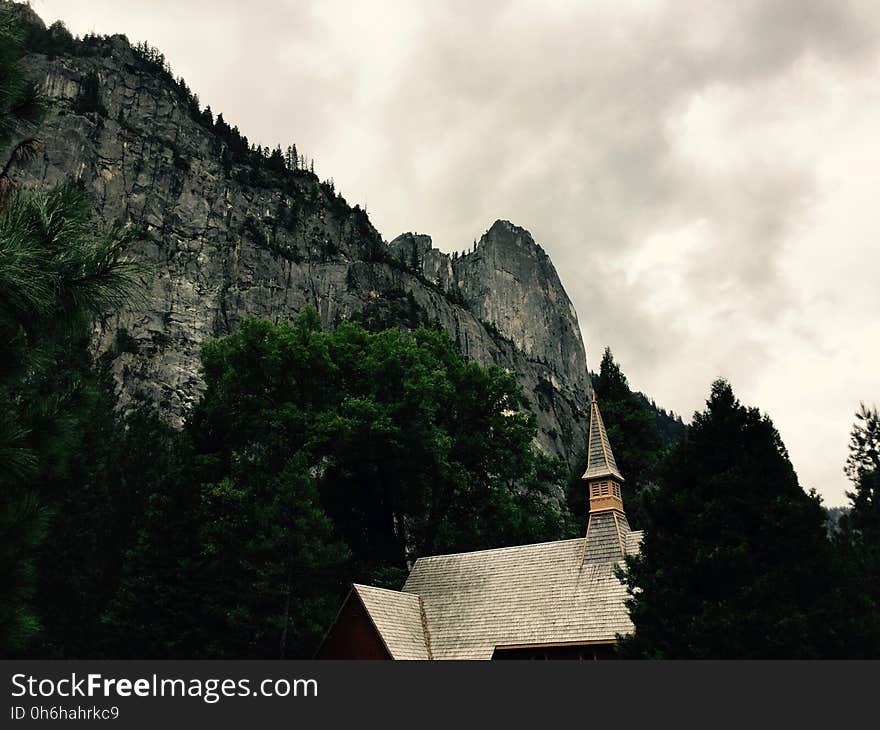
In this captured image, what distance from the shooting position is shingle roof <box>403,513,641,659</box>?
26094mm

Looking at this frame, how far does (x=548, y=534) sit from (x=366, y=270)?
83.5 metres

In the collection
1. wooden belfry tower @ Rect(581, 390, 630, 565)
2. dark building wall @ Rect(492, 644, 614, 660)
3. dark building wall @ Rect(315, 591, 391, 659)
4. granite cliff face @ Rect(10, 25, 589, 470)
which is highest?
granite cliff face @ Rect(10, 25, 589, 470)

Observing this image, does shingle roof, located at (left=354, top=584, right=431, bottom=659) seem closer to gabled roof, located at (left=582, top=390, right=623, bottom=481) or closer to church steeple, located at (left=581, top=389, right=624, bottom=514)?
church steeple, located at (left=581, top=389, right=624, bottom=514)

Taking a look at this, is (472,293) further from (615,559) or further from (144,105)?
(615,559)

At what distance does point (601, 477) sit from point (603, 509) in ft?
5.27

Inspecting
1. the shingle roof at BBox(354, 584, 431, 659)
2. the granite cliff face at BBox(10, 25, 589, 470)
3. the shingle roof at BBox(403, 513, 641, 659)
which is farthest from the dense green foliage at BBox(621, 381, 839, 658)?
the granite cliff face at BBox(10, 25, 589, 470)

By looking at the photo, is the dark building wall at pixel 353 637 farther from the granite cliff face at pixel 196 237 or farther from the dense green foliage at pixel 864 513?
the granite cliff face at pixel 196 237

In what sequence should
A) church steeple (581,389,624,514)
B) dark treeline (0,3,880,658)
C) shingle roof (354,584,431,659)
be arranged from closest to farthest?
dark treeline (0,3,880,658) → shingle roof (354,584,431,659) → church steeple (581,389,624,514)

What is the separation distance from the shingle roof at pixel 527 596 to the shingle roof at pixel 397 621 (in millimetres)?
589

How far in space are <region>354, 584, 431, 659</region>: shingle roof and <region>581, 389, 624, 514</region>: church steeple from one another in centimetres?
827

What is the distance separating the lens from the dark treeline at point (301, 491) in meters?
11.0

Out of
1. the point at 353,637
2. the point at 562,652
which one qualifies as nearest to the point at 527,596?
the point at 562,652

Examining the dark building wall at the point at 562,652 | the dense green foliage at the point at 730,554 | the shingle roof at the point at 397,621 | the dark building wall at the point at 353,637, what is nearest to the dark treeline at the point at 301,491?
the dense green foliage at the point at 730,554
